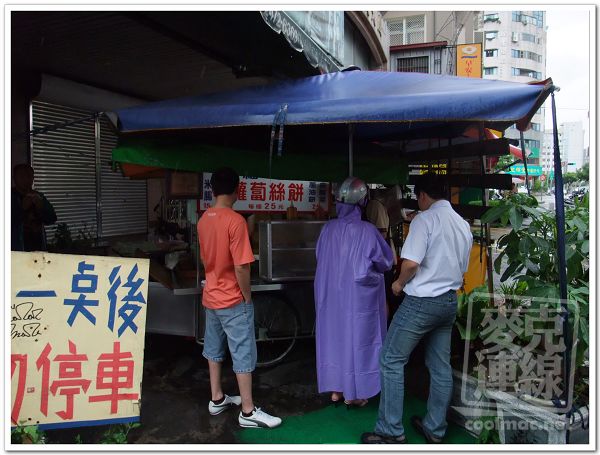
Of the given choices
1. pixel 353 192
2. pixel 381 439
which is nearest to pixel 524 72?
pixel 353 192

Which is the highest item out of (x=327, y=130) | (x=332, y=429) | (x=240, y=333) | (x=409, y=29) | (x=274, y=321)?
(x=409, y=29)

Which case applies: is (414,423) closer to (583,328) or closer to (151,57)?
(583,328)

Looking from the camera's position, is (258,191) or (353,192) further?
(258,191)

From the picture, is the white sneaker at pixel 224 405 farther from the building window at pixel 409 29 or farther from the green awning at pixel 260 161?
the building window at pixel 409 29

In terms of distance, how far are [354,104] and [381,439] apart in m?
2.34

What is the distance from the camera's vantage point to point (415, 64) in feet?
61.8

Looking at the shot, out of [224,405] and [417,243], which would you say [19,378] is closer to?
[224,405]

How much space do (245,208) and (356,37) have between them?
367 inches

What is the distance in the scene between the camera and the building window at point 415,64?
18578 millimetres

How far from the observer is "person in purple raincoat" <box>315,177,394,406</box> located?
11.4 ft

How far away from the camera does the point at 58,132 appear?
692cm

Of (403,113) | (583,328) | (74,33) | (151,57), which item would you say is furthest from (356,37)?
(583,328)

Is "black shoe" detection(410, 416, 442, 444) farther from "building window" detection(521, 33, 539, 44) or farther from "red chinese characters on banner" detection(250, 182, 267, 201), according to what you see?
"building window" detection(521, 33, 539, 44)

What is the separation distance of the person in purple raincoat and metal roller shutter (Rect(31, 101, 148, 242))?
461 centimetres
